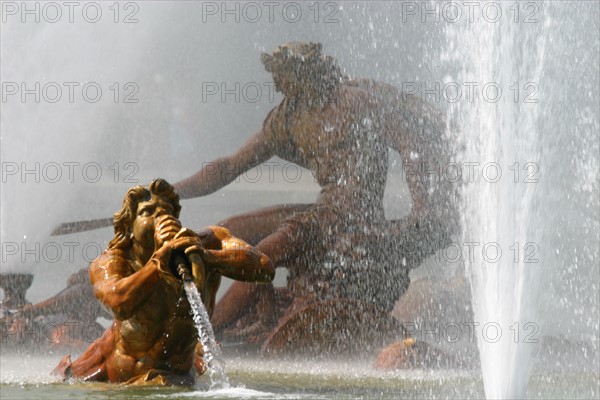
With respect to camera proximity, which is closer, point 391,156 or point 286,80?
point 286,80

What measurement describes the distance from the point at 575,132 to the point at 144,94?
6467mm

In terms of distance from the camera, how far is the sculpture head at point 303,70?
31.7 feet

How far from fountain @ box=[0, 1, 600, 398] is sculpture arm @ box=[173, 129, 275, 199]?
1711mm

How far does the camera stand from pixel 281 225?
948 cm

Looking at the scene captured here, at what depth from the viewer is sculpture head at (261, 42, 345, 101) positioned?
31.7 feet

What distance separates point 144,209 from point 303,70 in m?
4.20

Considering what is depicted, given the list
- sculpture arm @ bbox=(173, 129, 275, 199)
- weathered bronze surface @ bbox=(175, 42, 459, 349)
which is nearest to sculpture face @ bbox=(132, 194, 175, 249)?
weathered bronze surface @ bbox=(175, 42, 459, 349)

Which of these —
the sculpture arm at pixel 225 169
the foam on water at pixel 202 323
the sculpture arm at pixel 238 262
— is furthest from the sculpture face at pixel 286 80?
the foam on water at pixel 202 323

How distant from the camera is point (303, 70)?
381 inches

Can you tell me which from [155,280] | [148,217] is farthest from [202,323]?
[148,217]

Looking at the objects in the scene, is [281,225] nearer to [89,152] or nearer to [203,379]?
[203,379]

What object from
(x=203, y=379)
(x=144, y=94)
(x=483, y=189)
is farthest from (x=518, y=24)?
(x=144, y=94)

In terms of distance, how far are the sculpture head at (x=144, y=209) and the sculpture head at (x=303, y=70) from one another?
4079mm

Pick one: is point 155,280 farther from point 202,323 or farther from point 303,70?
point 303,70
